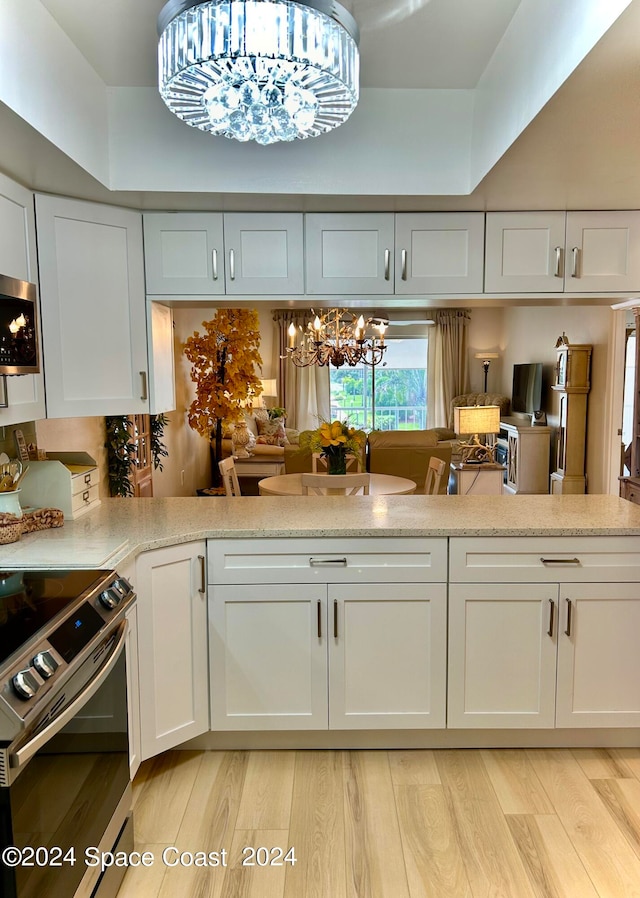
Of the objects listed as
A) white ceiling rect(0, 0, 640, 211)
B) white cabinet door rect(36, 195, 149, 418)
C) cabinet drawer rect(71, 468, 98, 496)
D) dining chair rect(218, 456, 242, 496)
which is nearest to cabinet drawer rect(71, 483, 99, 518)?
cabinet drawer rect(71, 468, 98, 496)

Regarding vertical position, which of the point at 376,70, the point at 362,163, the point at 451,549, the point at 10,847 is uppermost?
the point at 376,70

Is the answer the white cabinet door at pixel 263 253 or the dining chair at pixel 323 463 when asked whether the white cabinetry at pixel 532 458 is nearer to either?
the dining chair at pixel 323 463

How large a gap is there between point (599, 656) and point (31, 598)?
205cm

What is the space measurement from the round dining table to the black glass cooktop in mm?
2460

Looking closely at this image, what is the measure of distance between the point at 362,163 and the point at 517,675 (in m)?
2.12

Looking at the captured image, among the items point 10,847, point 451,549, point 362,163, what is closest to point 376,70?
point 362,163

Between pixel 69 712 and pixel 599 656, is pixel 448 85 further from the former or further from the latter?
pixel 69 712

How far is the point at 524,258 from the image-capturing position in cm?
264

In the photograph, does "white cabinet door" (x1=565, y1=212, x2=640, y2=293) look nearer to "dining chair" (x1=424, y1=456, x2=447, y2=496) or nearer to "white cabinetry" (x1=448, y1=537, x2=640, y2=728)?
"white cabinetry" (x1=448, y1=537, x2=640, y2=728)

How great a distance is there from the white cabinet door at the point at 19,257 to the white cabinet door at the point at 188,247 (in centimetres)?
49

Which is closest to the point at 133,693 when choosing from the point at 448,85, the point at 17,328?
the point at 17,328

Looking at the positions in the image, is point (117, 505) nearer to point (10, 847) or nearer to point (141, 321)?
point (141, 321)

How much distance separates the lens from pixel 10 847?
3.79 ft

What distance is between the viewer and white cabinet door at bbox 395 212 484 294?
8.61 feet
